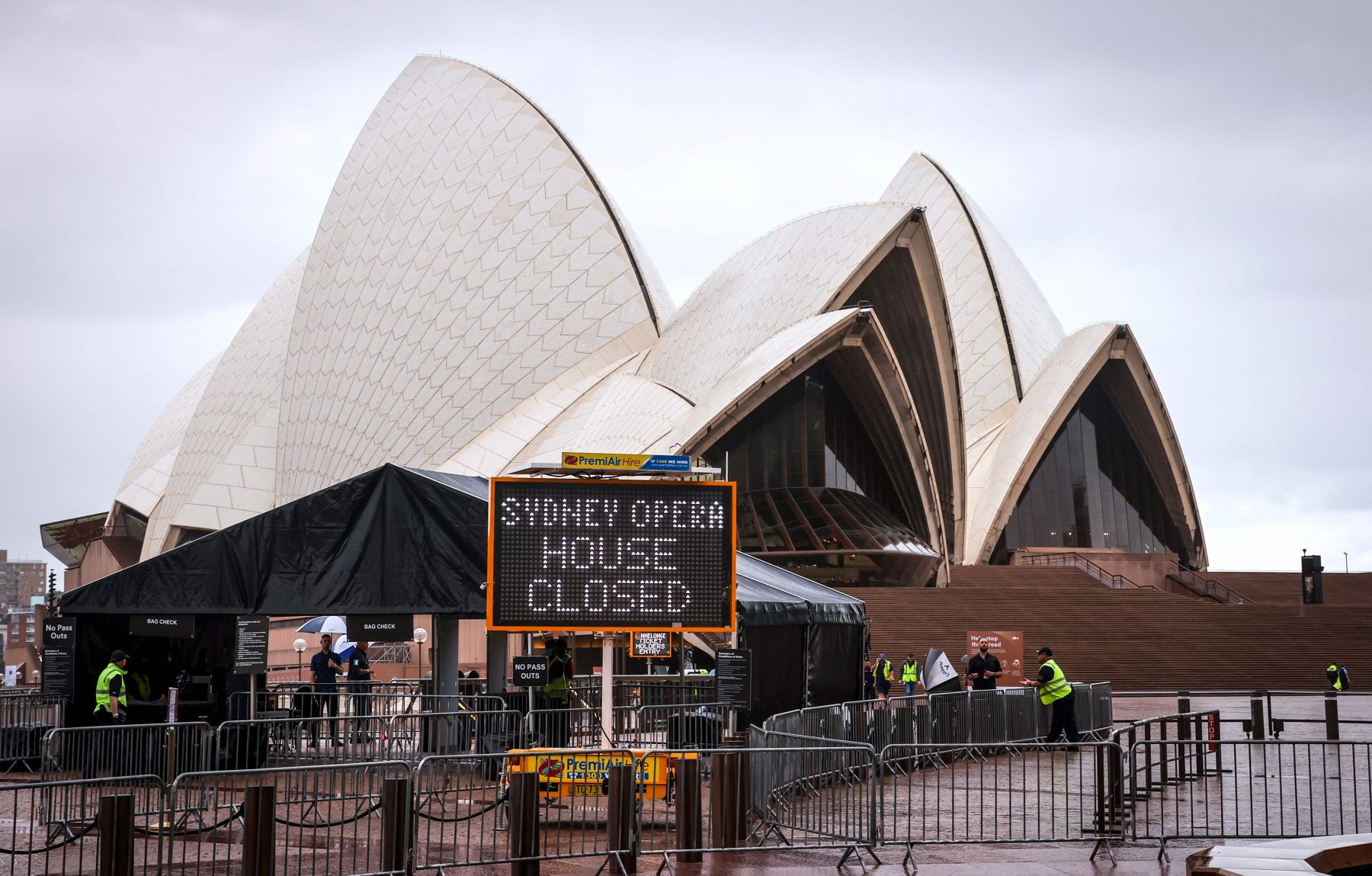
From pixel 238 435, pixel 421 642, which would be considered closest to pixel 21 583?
pixel 238 435

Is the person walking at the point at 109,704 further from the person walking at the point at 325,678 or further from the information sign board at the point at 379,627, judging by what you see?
the information sign board at the point at 379,627

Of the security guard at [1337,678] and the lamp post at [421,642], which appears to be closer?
the lamp post at [421,642]

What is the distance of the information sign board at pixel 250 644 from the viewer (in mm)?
13445

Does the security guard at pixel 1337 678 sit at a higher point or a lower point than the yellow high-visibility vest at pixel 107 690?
lower

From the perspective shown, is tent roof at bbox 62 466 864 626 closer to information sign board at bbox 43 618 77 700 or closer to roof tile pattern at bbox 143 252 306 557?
information sign board at bbox 43 618 77 700

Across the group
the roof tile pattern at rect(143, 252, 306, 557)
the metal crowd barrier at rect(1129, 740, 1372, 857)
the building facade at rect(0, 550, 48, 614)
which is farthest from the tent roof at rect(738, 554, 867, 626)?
the building facade at rect(0, 550, 48, 614)

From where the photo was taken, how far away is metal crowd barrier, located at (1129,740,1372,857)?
9.77 meters

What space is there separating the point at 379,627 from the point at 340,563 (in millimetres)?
716

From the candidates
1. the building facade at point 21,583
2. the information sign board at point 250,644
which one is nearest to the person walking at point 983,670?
the information sign board at point 250,644

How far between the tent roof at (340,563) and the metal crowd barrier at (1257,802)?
4.26 m

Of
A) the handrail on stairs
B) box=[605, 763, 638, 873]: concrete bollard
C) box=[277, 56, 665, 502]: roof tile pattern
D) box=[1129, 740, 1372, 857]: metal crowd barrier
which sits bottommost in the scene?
box=[1129, 740, 1372, 857]: metal crowd barrier

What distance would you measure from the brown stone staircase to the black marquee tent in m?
17.4

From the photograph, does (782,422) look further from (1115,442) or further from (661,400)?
(1115,442)

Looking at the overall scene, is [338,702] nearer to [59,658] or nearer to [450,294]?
[59,658]
